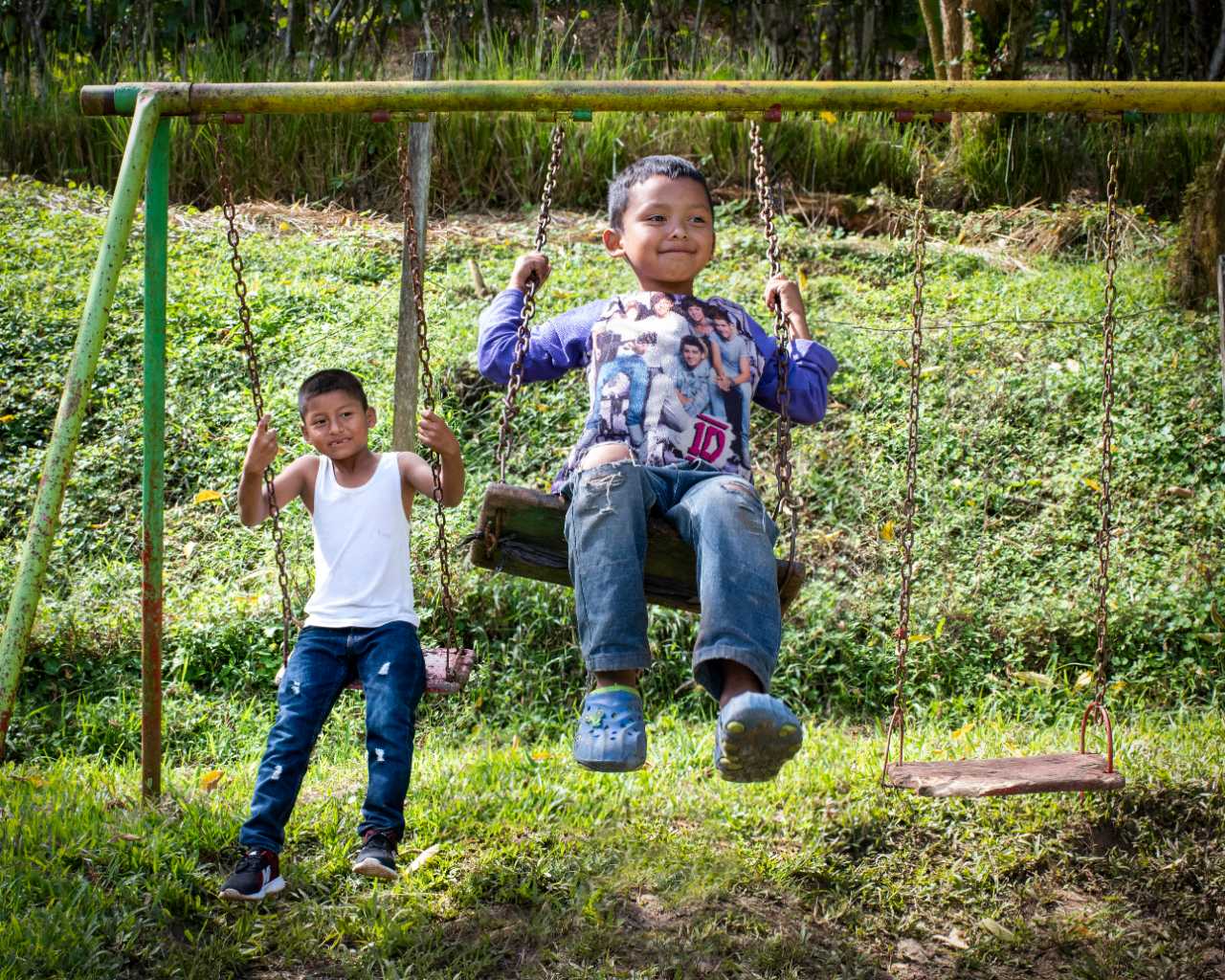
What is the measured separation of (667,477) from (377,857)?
1.28 meters

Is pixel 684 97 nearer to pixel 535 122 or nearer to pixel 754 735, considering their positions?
pixel 754 735

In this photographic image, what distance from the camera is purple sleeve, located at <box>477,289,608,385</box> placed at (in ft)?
14.0

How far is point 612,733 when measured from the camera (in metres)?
3.42

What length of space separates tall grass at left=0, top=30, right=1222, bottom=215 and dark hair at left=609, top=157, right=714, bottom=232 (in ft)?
18.5

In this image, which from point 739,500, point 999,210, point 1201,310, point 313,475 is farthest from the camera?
point 999,210

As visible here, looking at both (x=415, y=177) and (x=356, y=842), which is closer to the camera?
(x=356, y=842)

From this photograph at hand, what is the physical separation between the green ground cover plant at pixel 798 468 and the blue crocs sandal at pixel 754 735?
2701mm

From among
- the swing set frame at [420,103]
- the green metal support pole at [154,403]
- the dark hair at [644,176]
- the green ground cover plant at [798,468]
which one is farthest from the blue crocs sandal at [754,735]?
the green ground cover plant at [798,468]

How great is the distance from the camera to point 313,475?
168 inches

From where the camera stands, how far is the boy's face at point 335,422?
4133mm

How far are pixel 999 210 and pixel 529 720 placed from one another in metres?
5.54

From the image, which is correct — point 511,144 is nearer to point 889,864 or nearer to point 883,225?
point 883,225

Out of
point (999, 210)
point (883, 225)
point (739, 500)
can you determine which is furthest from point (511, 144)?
point (739, 500)

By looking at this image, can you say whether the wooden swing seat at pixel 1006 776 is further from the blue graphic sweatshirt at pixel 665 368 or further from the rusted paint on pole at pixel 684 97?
the rusted paint on pole at pixel 684 97
